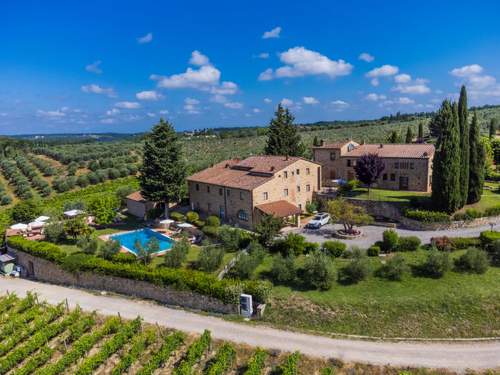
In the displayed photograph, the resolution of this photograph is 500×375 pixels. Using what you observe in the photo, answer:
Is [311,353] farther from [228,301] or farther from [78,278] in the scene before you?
[78,278]

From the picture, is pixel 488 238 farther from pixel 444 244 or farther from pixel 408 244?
pixel 408 244

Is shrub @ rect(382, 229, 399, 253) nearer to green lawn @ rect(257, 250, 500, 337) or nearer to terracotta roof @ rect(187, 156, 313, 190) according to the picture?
green lawn @ rect(257, 250, 500, 337)

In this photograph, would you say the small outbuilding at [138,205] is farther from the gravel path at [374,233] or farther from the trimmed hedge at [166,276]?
the gravel path at [374,233]

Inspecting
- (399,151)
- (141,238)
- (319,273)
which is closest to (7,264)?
(141,238)

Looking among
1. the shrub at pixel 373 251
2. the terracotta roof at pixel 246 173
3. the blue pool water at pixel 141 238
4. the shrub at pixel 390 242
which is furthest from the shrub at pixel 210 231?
the shrub at pixel 390 242

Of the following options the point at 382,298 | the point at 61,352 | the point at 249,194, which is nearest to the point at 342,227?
the point at 249,194
